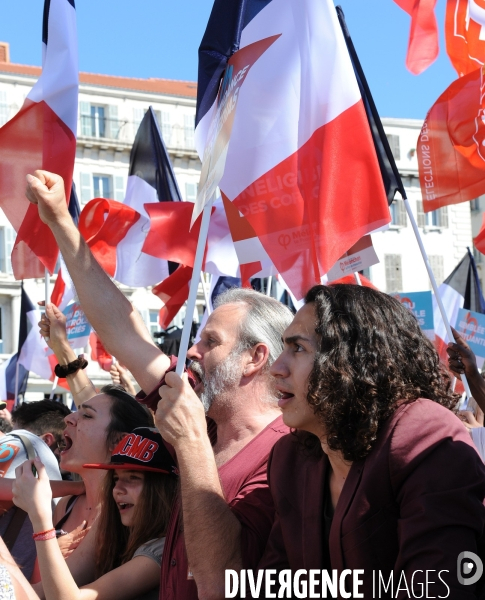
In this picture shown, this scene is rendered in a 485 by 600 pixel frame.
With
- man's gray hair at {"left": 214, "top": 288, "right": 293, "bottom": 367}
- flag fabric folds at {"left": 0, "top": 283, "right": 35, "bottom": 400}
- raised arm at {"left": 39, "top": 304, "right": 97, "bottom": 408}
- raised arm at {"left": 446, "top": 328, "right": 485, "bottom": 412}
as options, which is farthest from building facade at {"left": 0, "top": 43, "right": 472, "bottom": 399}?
Answer: man's gray hair at {"left": 214, "top": 288, "right": 293, "bottom": 367}

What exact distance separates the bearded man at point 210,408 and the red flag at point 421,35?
255 cm

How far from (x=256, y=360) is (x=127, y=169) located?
41.9m

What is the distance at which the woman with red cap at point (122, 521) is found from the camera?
3.32 m

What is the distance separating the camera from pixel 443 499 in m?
2.28

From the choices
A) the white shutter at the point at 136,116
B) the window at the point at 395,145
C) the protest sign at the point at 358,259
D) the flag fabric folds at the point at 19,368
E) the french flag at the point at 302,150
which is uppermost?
the white shutter at the point at 136,116

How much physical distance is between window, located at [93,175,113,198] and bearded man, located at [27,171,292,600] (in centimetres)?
4006

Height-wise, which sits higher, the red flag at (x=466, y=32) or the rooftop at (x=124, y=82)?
the rooftop at (x=124, y=82)

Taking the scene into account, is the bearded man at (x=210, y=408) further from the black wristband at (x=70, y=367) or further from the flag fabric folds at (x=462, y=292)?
the flag fabric folds at (x=462, y=292)

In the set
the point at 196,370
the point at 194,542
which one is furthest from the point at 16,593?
the point at 196,370

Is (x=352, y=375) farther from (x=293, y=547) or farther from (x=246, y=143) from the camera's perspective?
(x=246, y=143)

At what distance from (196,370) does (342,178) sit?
1.14 meters

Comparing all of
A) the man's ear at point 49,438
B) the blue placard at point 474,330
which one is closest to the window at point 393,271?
the blue placard at point 474,330

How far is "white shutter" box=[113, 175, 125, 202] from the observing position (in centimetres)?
4309

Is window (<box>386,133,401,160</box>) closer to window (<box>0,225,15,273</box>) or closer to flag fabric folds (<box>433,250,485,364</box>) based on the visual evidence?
window (<box>0,225,15,273</box>)
